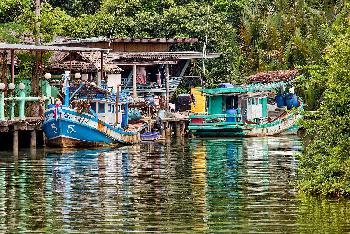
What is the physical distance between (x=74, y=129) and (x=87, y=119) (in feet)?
2.35

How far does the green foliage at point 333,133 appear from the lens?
86.0ft

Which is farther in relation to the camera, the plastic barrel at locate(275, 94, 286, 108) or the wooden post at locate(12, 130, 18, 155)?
the plastic barrel at locate(275, 94, 286, 108)

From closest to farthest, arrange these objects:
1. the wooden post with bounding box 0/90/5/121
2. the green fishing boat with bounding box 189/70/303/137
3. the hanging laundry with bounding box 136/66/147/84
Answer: the wooden post with bounding box 0/90/5/121
the green fishing boat with bounding box 189/70/303/137
the hanging laundry with bounding box 136/66/147/84

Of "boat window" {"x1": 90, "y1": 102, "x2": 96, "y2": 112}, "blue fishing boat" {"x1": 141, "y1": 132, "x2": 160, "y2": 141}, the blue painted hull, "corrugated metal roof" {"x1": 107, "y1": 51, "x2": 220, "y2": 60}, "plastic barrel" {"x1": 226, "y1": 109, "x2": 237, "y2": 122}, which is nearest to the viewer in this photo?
the blue painted hull

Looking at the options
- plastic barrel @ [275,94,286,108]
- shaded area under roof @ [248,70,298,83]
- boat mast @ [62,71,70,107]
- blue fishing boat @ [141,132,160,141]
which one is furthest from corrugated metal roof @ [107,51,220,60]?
boat mast @ [62,71,70,107]

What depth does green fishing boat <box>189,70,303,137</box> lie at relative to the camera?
60594mm

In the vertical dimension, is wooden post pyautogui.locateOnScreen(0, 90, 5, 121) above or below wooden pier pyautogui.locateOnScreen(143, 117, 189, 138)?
above

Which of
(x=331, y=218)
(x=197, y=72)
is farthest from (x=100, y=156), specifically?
(x=197, y=72)

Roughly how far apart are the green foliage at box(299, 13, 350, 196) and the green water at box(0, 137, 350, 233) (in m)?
0.50

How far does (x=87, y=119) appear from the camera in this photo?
48.9 m

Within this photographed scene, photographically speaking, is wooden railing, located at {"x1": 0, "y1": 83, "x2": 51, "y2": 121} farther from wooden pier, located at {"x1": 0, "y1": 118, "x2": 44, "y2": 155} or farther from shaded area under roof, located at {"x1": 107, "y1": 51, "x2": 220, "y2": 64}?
shaded area under roof, located at {"x1": 107, "y1": 51, "x2": 220, "y2": 64}

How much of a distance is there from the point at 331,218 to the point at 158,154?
22.5 m

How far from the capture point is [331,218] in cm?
2339

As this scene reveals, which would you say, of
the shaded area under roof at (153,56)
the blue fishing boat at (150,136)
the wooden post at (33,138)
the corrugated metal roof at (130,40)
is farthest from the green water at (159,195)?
the shaded area under roof at (153,56)
